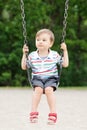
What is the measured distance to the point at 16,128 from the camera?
24.0ft

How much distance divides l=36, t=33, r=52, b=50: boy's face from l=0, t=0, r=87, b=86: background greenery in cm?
1536

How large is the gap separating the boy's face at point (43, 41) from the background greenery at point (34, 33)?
50.4 ft

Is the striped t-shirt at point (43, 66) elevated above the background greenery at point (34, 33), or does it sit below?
above

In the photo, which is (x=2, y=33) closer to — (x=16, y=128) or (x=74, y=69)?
(x=74, y=69)

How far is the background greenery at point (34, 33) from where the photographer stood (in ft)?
80.0

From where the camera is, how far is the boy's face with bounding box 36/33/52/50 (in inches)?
315

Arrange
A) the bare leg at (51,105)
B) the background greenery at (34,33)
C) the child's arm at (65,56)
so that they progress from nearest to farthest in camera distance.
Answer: the bare leg at (51,105)
the child's arm at (65,56)
the background greenery at (34,33)

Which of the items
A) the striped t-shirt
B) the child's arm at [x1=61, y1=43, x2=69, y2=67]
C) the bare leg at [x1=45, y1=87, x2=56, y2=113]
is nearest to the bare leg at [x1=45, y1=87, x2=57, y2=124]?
the bare leg at [x1=45, y1=87, x2=56, y2=113]

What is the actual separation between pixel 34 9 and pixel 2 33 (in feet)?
6.02

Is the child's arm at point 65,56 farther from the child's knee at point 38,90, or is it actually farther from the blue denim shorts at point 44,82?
the child's knee at point 38,90

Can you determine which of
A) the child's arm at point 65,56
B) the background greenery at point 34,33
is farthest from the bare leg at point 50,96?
the background greenery at point 34,33

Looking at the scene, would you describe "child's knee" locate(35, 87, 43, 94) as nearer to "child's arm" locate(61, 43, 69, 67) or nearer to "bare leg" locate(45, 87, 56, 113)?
"bare leg" locate(45, 87, 56, 113)

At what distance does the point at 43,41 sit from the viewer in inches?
317

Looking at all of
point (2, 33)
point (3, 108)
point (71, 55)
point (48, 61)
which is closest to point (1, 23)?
point (2, 33)
